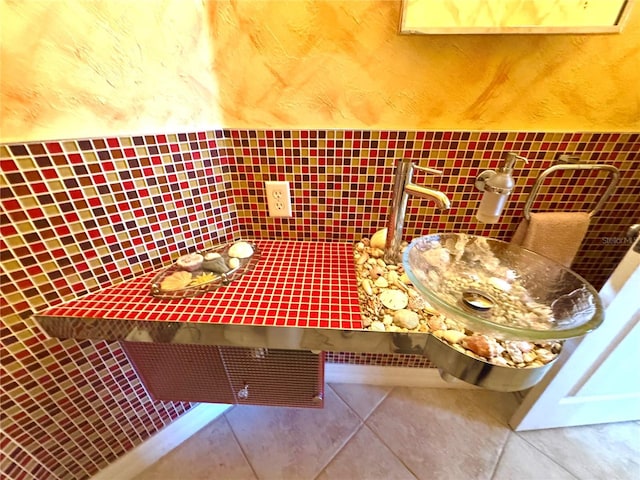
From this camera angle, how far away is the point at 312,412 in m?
1.21

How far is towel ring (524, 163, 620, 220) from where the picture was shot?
775 millimetres

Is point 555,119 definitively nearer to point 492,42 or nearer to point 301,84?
point 492,42

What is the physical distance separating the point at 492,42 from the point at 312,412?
59.4 inches

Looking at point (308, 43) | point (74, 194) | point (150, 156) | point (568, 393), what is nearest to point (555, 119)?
point (308, 43)

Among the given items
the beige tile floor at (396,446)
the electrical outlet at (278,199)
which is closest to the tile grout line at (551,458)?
the beige tile floor at (396,446)

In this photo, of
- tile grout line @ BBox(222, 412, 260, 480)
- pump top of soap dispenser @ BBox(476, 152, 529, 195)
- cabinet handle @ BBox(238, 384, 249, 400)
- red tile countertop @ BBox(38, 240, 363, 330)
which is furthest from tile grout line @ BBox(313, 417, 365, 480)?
pump top of soap dispenser @ BBox(476, 152, 529, 195)

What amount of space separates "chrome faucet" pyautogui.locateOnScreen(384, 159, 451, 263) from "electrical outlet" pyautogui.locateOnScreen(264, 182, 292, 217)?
349mm

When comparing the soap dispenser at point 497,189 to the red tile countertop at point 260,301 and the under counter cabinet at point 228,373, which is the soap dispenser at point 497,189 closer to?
the red tile countertop at point 260,301

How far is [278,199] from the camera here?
894 mm

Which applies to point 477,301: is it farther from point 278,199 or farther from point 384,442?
point 384,442

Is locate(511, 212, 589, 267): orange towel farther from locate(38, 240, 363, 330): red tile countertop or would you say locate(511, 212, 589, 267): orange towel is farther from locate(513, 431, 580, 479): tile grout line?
locate(513, 431, 580, 479): tile grout line

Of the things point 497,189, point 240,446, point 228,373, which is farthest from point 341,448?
point 497,189

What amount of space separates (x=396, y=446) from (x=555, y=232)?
3.39 feet

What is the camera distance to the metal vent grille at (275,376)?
2.79ft
